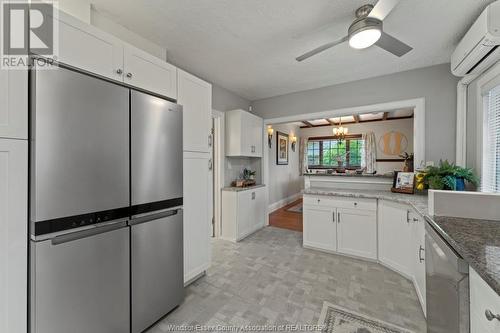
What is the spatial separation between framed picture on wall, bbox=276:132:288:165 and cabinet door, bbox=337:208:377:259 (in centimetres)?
327

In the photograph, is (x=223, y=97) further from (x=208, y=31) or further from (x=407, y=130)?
(x=407, y=130)

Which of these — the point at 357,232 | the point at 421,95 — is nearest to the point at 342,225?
the point at 357,232

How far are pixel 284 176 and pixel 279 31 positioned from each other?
15.6 ft

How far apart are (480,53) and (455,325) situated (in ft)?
7.14

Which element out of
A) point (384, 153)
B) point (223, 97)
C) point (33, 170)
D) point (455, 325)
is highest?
point (223, 97)

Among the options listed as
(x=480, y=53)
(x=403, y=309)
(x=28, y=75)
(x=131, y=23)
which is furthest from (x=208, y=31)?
(x=403, y=309)

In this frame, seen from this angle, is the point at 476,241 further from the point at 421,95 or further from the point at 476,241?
the point at 421,95

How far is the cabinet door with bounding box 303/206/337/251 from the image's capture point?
9.48ft

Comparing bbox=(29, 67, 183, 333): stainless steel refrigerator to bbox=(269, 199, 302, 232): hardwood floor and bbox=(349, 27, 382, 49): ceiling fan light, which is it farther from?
bbox=(269, 199, 302, 232): hardwood floor

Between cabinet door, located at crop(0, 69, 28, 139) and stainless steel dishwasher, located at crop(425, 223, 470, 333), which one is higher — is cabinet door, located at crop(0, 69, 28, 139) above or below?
above

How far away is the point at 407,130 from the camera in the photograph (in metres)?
6.40

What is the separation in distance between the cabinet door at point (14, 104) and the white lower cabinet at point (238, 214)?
2622mm

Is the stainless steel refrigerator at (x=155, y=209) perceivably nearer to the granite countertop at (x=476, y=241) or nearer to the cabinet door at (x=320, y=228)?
the granite countertop at (x=476, y=241)

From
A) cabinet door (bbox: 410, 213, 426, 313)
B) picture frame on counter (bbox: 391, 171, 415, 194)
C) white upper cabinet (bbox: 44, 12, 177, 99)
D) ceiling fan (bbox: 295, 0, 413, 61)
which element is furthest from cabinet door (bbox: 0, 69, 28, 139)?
picture frame on counter (bbox: 391, 171, 415, 194)
